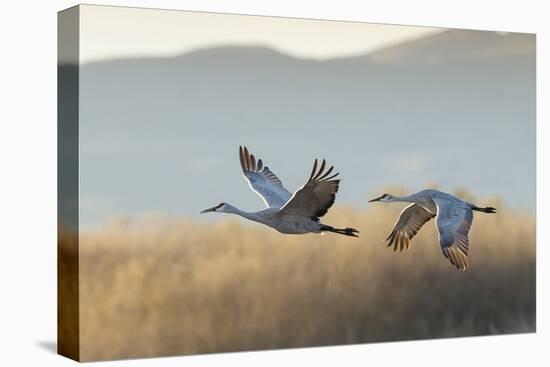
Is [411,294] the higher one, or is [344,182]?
[344,182]

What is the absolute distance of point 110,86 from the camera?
14242 millimetres

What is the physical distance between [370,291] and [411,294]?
50cm

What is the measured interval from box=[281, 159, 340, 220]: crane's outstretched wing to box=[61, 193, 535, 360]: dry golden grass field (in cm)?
30

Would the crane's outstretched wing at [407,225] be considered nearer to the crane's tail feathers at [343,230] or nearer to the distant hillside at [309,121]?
the distant hillside at [309,121]

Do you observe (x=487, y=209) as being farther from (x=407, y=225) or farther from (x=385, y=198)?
(x=385, y=198)

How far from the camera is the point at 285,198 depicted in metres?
15.0

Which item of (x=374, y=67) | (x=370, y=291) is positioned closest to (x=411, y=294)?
(x=370, y=291)

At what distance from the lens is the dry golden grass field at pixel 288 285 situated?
14273mm

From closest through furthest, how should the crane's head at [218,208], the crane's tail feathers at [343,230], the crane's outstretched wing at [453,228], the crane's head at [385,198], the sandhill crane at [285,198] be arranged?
1. the crane's head at [218,208]
2. the sandhill crane at [285,198]
3. the crane's tail feathers at [343,230]
4. the crane's head at [385,198]
5. the crane's outstretched wing at [453,228]

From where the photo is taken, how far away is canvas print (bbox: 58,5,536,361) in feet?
46.8

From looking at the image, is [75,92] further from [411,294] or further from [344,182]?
[411,294]

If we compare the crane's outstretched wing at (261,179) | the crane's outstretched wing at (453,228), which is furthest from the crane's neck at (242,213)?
the crane's outstretched wing at (453,228)

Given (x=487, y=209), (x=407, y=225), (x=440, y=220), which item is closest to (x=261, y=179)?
(x=407, y=225)

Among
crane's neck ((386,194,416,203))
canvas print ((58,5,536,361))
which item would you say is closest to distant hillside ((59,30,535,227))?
canvas print ((58,5,536,361))
